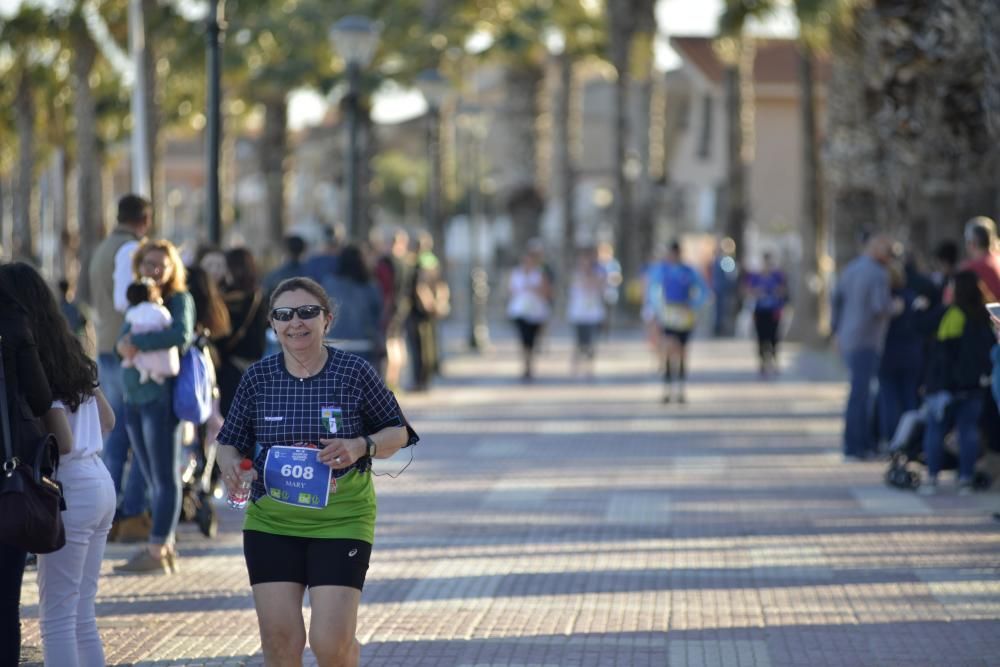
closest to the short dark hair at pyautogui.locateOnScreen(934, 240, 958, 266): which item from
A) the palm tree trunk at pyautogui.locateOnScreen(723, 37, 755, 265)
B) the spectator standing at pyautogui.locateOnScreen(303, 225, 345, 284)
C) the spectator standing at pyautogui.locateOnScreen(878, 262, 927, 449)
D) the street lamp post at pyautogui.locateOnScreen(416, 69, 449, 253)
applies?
the spectator standing at pyautogui.locateOnScreen(878, 262, 927, 449)

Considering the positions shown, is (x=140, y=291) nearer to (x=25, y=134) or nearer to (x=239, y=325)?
(x=239, y=325)

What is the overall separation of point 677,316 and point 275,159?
20745mm

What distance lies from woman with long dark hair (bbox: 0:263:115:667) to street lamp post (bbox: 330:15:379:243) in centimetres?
1536

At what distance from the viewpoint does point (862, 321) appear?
1622 cm

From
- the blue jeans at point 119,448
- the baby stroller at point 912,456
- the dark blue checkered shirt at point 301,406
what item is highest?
the dark blue checkered shirt at point 301,406

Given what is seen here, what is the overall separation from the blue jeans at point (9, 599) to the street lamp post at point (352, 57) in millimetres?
15827

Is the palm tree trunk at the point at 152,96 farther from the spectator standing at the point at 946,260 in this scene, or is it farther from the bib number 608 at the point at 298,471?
the bib number 608 at the point at 298,471

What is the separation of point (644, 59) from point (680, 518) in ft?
96.5

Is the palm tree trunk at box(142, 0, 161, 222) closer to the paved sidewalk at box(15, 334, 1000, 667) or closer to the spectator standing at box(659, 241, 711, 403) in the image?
the spectator standing at box(659, 241, 711, 403)

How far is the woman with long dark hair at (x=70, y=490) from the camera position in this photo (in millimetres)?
6422

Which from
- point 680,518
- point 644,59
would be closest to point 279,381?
point 680,518

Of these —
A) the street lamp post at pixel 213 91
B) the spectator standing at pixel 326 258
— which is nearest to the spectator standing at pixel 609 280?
the spectator standing at pixel 326 258

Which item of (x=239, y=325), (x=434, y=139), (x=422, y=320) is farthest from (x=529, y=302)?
(x=239, y=325)

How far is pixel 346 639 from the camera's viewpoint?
621cm
